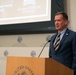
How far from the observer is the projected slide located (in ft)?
8.15

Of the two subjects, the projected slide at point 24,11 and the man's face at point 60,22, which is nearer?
the man's face at point 60,22

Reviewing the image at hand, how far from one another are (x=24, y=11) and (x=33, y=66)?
1.44 meters

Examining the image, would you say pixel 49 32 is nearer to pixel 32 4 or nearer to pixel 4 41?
pixel 32 4

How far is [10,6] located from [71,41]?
124cm

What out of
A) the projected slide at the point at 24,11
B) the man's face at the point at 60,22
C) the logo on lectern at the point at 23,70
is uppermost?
the projected slide at the point at 24,11

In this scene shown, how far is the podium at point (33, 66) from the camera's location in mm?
1269

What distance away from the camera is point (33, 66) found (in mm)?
1318

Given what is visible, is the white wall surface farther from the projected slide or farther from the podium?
the podium

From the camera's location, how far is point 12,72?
1.39 m

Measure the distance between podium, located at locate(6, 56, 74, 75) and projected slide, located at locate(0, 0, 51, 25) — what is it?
114cm

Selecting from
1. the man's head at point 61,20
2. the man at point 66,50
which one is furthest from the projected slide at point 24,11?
the man at point 66,50

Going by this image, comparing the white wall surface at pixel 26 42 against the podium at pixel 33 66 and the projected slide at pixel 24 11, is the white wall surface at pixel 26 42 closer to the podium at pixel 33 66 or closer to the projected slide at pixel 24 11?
the projected slide at pixel 24 11

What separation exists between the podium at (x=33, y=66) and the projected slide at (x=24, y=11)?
3.73ft

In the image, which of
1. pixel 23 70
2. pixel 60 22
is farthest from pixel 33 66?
pixel 60 22
